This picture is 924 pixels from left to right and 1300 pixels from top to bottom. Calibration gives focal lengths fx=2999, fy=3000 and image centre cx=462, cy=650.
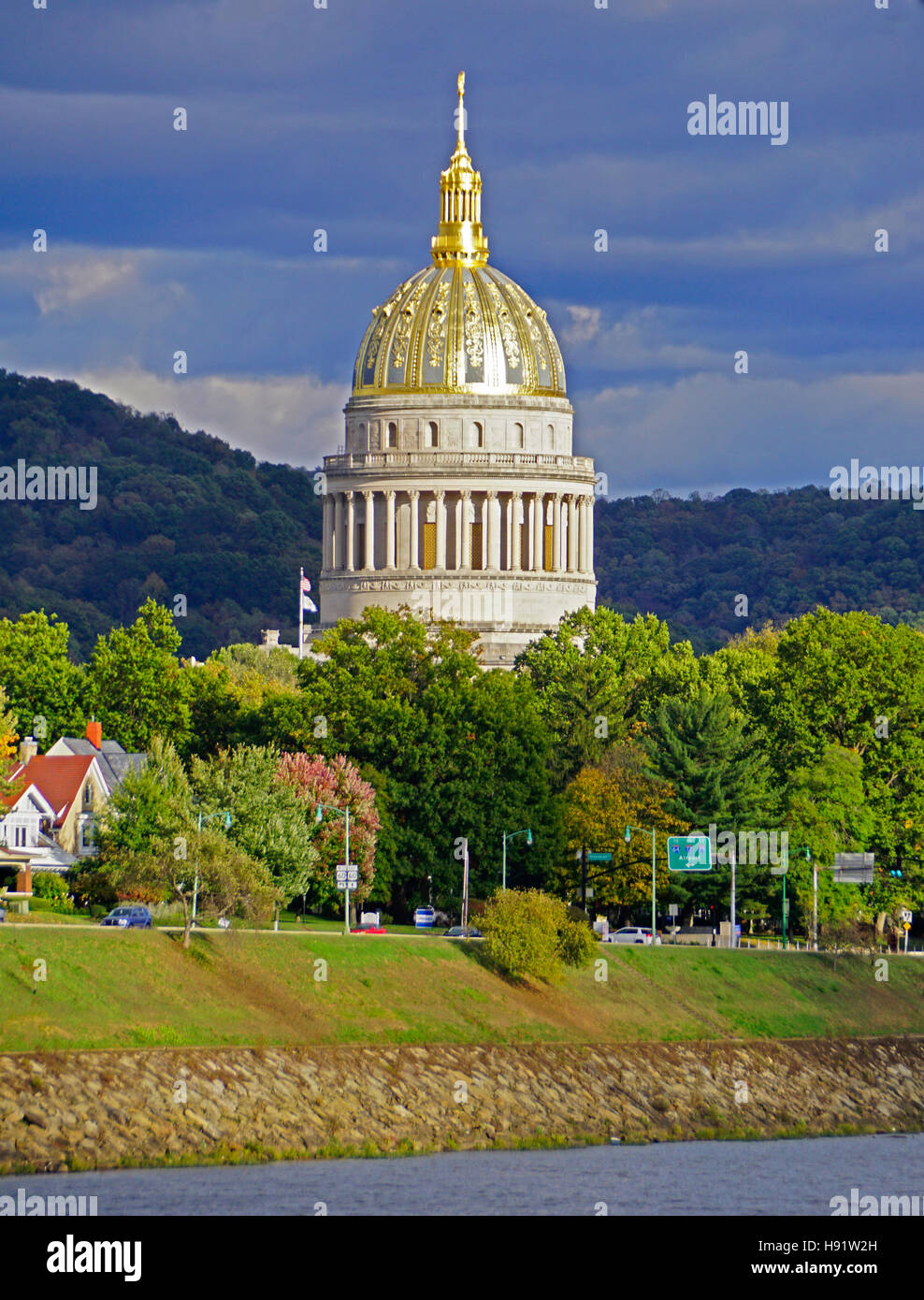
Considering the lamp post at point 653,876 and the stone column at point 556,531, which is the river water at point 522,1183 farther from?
the stone column at point 556,531

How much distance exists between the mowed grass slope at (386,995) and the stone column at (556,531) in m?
61.6

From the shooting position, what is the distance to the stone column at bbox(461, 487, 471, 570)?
543ft

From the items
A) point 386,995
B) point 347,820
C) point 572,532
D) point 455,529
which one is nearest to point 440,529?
point 455,529

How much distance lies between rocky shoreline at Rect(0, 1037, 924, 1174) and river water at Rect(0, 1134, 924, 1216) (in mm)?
1675

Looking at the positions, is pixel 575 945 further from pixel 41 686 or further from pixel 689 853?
pixel 41 686

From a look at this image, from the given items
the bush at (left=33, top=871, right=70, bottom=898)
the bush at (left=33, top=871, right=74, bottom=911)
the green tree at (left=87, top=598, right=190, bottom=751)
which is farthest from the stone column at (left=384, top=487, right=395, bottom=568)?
the bush at (left=33, top=871, right=70, bottom=898)

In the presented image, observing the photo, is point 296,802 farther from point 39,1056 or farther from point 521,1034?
point 39,1056

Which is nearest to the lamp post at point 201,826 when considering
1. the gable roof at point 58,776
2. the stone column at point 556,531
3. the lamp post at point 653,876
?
the lamp post at point 653,876

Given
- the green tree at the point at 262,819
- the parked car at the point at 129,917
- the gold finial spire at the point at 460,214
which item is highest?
the gold finial spire at the point at 460,214

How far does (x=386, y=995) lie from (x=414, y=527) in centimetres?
8018

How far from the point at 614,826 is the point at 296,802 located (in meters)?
17.8

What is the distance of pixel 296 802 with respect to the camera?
104062 mm

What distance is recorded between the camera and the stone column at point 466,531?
16538 cm
